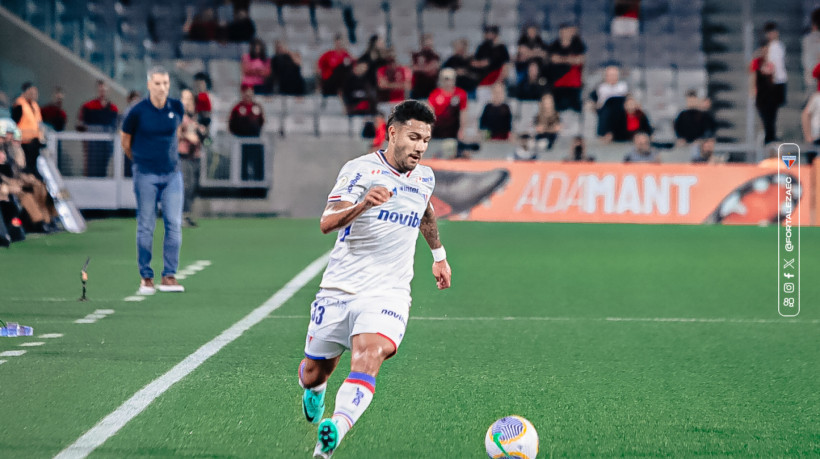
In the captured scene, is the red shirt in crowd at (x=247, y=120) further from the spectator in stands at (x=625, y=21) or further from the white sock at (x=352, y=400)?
the white sock at (x=352, y=400)

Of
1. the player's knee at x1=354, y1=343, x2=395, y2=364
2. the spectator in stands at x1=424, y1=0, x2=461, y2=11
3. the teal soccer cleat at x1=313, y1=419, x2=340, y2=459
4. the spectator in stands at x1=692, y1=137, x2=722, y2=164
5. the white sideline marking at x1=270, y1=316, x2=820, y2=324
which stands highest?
the spectator in stands at x1=424, y1=0, x2=461, y2=11

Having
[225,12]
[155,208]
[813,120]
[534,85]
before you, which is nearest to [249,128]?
[534,85]

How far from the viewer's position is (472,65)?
76.6ft

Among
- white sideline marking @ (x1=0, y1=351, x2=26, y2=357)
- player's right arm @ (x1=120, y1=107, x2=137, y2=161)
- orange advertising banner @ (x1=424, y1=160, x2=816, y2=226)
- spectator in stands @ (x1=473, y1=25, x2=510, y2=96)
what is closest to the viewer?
white sideline marking @ (x1=0, y1=351, x2=26, y2=357)

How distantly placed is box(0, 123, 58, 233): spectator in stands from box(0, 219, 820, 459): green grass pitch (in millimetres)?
2380

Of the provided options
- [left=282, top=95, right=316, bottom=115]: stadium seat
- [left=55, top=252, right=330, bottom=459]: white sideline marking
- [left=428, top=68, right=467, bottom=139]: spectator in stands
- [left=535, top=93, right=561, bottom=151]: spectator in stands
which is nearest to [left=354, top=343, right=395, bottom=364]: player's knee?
[left=55, top=252, right=330, bottom=459]: white sideline marking

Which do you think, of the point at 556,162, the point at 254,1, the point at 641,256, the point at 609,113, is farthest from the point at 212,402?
the point at 254,1

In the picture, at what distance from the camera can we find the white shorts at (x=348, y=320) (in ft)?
16.2

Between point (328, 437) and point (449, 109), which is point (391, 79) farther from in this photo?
point (328, 437)

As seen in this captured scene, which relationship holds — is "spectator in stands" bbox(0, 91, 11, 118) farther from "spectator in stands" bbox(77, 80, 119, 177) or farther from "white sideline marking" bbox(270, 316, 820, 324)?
"white sideline marking" bbox(270, 316, 820, 324)

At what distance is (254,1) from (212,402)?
2303 centimetres

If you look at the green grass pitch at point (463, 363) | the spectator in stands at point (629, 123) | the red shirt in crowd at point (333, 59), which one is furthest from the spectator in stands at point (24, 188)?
the spectator in stands at point (629, 123)

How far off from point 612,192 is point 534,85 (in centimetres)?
411

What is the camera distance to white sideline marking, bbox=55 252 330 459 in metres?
4.86
